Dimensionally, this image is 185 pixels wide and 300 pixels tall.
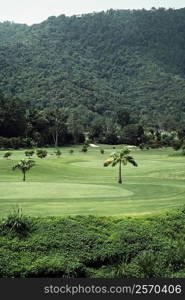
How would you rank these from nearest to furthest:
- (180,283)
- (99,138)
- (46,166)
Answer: (180,283), (46,166), (99,138)

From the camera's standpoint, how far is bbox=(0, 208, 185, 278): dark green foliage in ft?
90.9

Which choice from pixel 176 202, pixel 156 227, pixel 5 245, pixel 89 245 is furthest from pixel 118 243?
pixel 176 202

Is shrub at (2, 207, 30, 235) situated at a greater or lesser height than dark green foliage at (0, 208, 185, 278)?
greater

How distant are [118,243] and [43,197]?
49.1 ft

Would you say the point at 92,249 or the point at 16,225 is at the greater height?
the point at 16,225

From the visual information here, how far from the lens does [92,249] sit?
29875 millimetres

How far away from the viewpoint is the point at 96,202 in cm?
4322

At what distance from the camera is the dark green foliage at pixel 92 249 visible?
27719 millimetres

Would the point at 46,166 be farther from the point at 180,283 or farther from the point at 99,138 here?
the point at 99,138

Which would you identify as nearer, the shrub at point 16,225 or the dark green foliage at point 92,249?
the dark green foliage at point 92,249

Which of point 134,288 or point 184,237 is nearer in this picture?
point 134,288

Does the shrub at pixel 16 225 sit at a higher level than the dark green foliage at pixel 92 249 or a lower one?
higher

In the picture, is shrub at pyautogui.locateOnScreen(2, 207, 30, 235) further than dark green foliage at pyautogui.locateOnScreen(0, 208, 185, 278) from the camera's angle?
Yes

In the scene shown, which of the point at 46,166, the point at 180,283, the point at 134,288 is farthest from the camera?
the point at 46,166
